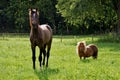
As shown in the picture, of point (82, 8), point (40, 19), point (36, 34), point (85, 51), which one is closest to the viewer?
point (36, 34)

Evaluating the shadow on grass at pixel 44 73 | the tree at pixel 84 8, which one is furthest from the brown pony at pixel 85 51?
the tree at pixel 84 8

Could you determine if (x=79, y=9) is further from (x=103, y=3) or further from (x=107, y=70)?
(x=107, y=70)

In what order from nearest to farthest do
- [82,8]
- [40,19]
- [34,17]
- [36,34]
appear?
[34,17] < [36,34] < [82,8] < [40,19]

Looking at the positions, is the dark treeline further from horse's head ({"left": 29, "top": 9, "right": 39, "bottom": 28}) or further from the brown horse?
horse's head ({"left": 29, "top": 9, "right": 39, "bottom": 28})

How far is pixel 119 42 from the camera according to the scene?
3900 cm

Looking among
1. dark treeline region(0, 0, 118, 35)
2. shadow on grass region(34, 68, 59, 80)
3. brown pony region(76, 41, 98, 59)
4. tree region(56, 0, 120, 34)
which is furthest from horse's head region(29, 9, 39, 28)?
dark treeline region(0, 0, 118, 35)

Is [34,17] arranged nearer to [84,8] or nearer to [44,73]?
[44,73]

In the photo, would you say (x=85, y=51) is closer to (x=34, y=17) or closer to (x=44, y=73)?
(x=34, y=17)

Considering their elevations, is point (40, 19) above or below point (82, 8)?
below

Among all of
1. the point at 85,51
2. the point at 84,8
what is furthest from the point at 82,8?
the point at 85,51

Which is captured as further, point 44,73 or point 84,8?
point 84,8

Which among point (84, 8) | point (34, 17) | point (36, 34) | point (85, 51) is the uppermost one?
point (34, 17)

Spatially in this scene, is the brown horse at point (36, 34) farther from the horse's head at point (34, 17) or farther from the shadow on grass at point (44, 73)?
the shadow on grass at point (44, 73)

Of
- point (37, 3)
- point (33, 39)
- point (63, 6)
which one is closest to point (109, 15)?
point (63, 6)
